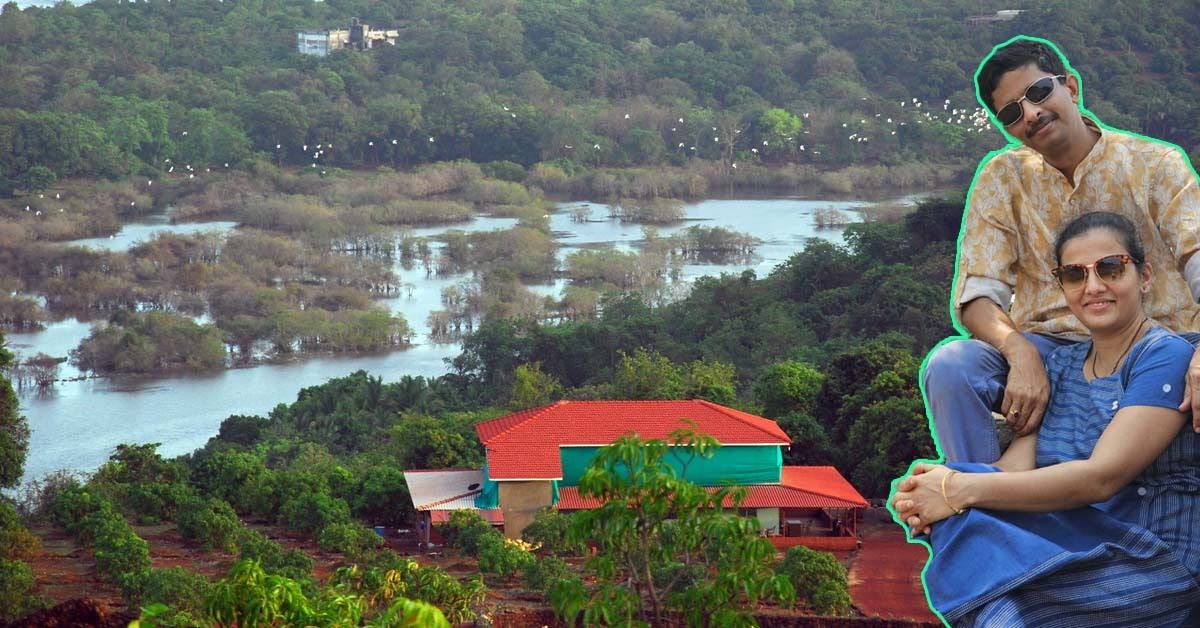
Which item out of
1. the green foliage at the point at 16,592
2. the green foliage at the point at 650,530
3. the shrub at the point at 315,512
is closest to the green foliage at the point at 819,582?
the shrub at the point at 315,512

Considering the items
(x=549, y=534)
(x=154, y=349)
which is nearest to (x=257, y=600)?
(x=549, y=534)

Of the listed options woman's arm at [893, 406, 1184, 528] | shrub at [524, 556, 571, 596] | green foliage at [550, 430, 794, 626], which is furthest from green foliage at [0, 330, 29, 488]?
woman's arm at [893, 406, 1184, 528]

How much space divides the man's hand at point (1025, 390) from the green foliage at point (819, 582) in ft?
26.0

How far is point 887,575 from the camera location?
11.9 m

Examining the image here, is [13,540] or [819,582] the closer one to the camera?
[819,582]

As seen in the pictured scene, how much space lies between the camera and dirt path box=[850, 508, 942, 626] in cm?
1086

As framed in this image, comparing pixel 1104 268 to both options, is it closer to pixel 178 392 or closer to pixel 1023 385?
pixel 1023 385

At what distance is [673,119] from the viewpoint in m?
54.6

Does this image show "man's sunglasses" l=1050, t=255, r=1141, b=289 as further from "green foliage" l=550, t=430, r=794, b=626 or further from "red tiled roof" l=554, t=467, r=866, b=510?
"red tiled roof" l=554, t=467, r=866, b=510

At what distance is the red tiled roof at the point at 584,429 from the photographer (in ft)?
45.3

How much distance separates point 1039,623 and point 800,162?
50.7 meters

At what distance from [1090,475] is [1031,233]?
0.58 m

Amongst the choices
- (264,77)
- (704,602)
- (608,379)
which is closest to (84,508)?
(704,602)

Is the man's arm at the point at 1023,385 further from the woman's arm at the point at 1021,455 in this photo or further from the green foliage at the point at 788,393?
the green foliage at the point at 788,393
